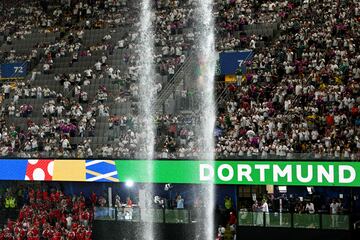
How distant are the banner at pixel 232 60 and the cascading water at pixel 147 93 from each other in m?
3.34

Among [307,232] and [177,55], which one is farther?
[177,55]

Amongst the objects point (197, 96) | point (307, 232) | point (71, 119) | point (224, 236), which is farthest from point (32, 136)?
point (307, 232)

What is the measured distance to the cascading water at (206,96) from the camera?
108 feet

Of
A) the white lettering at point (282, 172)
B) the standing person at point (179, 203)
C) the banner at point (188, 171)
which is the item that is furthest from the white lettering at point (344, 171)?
the standing person at point (179, 203)

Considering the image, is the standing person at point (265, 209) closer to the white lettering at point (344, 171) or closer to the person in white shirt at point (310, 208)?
the person in white shirt at point (310, 208)

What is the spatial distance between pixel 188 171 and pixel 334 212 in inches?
238

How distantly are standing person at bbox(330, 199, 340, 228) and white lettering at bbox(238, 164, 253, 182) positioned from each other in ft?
10.5

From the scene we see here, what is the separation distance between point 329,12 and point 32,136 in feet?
48.8

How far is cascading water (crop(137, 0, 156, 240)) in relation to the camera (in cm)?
3372

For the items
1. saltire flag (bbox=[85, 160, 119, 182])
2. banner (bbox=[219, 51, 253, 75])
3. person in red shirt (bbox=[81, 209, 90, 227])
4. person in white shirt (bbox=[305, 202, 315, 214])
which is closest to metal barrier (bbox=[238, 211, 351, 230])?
person in white shirt (bbox=[305, 202, 315, 214])

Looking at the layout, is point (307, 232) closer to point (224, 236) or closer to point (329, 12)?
point (224, 236)

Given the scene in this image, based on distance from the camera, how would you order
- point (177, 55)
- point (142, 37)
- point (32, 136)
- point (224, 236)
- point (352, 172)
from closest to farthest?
1. point (352, 172)
2. point (224, 236)
3. point (32, 136)
4. point (177, 55)
5. point (142, 37)

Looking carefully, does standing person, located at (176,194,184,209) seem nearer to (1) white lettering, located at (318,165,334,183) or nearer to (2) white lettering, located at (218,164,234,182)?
(2) white lettering, located at (218,164,234,182)

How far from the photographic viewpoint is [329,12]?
130 feet
